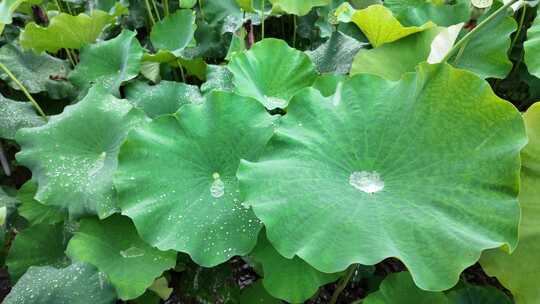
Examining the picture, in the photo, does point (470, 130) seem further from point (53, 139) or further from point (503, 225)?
point (53, 139)

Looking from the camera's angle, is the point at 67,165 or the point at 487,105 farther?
the point at 67,165

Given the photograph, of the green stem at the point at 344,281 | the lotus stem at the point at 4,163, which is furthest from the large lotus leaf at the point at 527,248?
the lotus stem at the point at 4,163

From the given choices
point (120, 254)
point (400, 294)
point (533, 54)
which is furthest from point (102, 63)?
point (533, 54)

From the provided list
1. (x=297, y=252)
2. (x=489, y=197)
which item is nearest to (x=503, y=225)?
(x=489, y=197)

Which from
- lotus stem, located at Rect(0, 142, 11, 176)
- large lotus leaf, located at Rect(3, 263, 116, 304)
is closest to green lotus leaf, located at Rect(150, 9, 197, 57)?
lotus stem, located at Rect(0, 142, 11, 176)

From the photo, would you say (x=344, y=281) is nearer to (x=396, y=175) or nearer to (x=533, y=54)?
(x=396, y=175)

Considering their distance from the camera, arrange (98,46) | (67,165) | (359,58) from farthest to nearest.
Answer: (98,46) < (359,58) < (67,165)
